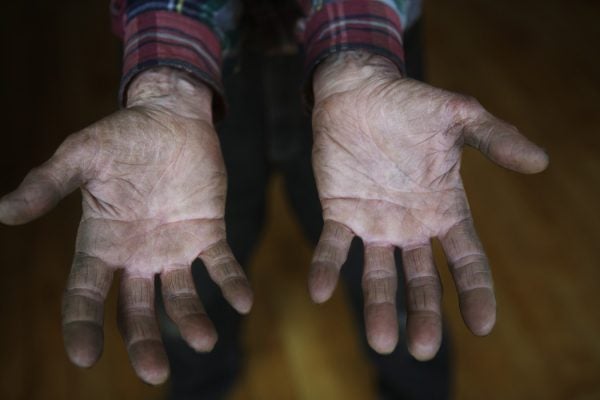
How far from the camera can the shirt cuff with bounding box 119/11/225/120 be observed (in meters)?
0.72

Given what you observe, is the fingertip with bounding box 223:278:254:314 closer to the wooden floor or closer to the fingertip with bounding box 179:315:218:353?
the fingertip with bounding box 179:315:218:353

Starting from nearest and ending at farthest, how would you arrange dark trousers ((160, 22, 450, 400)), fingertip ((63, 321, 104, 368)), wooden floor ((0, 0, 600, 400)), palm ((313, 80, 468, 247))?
fingertip ((63, 321, 104, 368)), palm ((313, 80, 468, 247)), dark trousers ((160, 22, 450, 400)), wooden floor ((0, 0, 600, 400))

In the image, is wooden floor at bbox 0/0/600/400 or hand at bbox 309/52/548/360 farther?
wooden floor at bbox 0/0/600/400

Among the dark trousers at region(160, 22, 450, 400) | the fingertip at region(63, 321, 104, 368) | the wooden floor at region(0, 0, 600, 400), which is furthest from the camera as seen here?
the wooden floor at region(0, 0, 600, 400)

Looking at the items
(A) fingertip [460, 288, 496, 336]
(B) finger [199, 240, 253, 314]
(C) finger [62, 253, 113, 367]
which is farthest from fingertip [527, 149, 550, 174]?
(C) finger [62, 253, 113, 367]

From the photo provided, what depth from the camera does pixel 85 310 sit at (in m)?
0.58

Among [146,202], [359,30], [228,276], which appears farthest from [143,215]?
[359,30]

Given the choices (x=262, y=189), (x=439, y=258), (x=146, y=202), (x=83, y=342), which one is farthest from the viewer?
(x=439, y=258)

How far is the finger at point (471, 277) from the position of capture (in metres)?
0.59

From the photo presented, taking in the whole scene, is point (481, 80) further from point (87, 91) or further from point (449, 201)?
point (449, 201)

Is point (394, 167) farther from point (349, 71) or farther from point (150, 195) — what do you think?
point (150, 195)

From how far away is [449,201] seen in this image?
658mm

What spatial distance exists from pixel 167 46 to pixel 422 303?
406 mm

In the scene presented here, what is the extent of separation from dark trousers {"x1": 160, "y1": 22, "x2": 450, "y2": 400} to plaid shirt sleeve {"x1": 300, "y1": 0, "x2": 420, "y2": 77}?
0.08m
